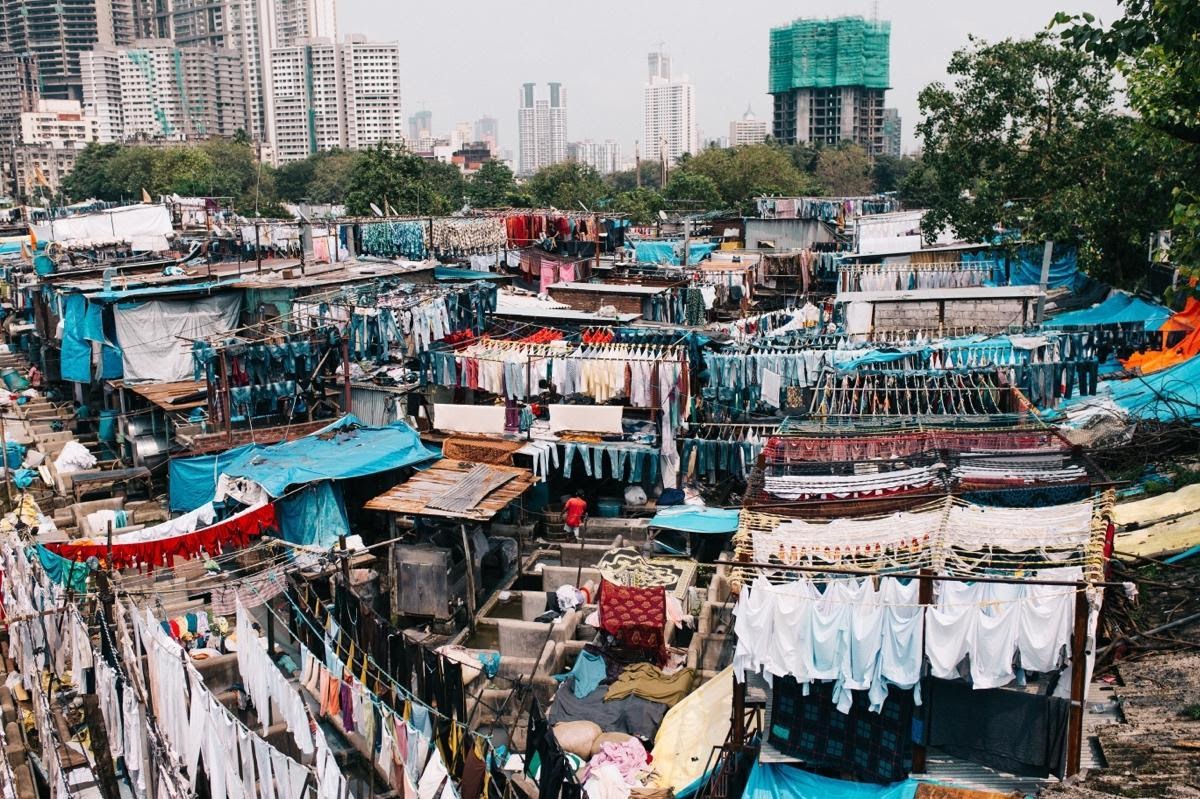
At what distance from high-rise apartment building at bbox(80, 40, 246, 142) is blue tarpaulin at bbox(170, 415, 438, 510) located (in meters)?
151

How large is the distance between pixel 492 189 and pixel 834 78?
207 feet

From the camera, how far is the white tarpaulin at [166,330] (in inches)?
968

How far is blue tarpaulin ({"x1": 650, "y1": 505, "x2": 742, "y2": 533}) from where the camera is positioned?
57.1 feet

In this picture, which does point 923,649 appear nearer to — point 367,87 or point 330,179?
point 330,179

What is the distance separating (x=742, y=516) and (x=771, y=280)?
26.8 metres

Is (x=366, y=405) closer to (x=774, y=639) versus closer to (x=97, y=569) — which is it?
(x=97, y=569)

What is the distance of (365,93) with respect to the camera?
168 m

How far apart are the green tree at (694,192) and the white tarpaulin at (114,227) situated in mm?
33829

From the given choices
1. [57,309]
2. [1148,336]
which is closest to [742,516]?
[1148,336]

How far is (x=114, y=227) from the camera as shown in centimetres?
4434

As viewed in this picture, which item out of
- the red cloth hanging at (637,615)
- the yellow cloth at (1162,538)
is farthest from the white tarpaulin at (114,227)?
the yellow cloth at (1162,538)

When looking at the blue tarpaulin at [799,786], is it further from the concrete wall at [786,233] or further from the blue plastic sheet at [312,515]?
the concrete wall at [786,233]

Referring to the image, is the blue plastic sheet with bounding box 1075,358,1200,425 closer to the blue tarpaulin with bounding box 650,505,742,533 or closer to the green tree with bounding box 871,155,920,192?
the blue tarpaulin with bounding box 650,505,742,533

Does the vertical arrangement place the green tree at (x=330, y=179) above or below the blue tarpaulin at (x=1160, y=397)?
above
